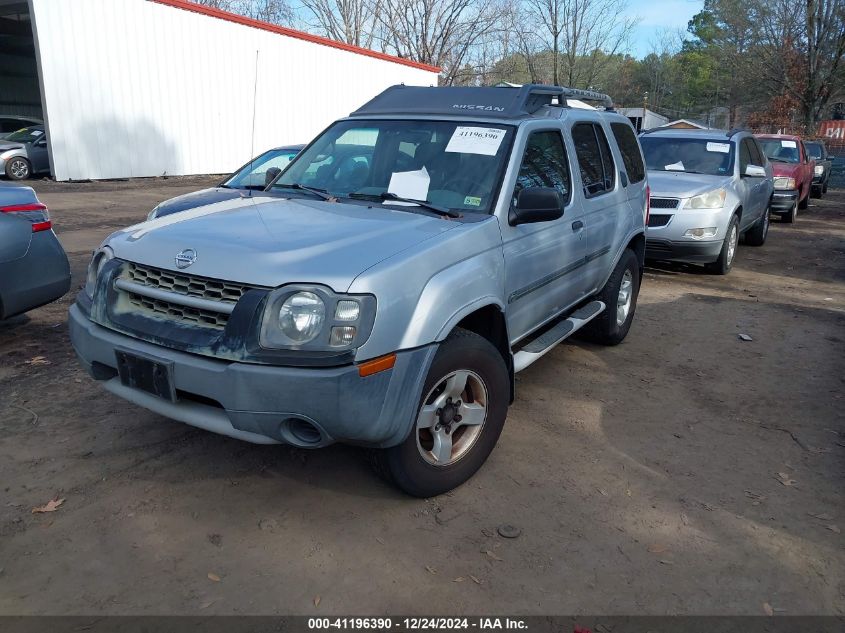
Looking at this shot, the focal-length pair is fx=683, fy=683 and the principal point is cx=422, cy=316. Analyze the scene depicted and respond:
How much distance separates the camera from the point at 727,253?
9086mm

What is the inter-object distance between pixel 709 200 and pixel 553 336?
17.4ft

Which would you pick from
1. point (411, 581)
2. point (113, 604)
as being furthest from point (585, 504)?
point (113, 604)

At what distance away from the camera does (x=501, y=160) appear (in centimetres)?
395

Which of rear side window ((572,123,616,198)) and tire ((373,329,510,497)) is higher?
rear side window ((572,123,616,198))

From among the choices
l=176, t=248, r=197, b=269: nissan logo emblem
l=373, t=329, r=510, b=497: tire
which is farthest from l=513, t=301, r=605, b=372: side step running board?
l=176, t=248, r=197, b=269: nissan logo emblem

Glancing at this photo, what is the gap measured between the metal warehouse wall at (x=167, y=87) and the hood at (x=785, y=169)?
15.4 meters

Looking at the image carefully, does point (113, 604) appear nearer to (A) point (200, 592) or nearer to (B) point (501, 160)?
(A) point (200, 592)

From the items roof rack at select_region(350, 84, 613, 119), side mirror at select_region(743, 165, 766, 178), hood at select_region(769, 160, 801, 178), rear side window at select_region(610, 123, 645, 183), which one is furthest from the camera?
hood at select_region(769, 160, 801, 178)

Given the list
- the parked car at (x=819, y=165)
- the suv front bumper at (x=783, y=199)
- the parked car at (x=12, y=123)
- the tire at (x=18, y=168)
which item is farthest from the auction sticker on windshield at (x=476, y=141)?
→ the parked car at (x=12, y=123)

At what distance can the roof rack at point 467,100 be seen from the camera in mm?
4305

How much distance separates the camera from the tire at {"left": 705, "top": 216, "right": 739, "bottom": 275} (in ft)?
29.3

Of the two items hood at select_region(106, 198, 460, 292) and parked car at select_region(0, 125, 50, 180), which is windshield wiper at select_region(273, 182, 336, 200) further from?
parked car at select_region(0, 125, 50, 180)

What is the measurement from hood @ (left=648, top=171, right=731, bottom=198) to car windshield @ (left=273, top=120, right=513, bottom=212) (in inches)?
197

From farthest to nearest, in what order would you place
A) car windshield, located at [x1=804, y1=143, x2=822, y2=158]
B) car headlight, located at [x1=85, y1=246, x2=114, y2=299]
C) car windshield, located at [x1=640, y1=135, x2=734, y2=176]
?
car windshield, located at [x1=804, y1=143, x2=822, y2=158] < car windshield, located at [x1=640, y1=135, x2=734, y2=176] < car headlight, located at [x1=85, y1=246, x2=114, y2=299]
